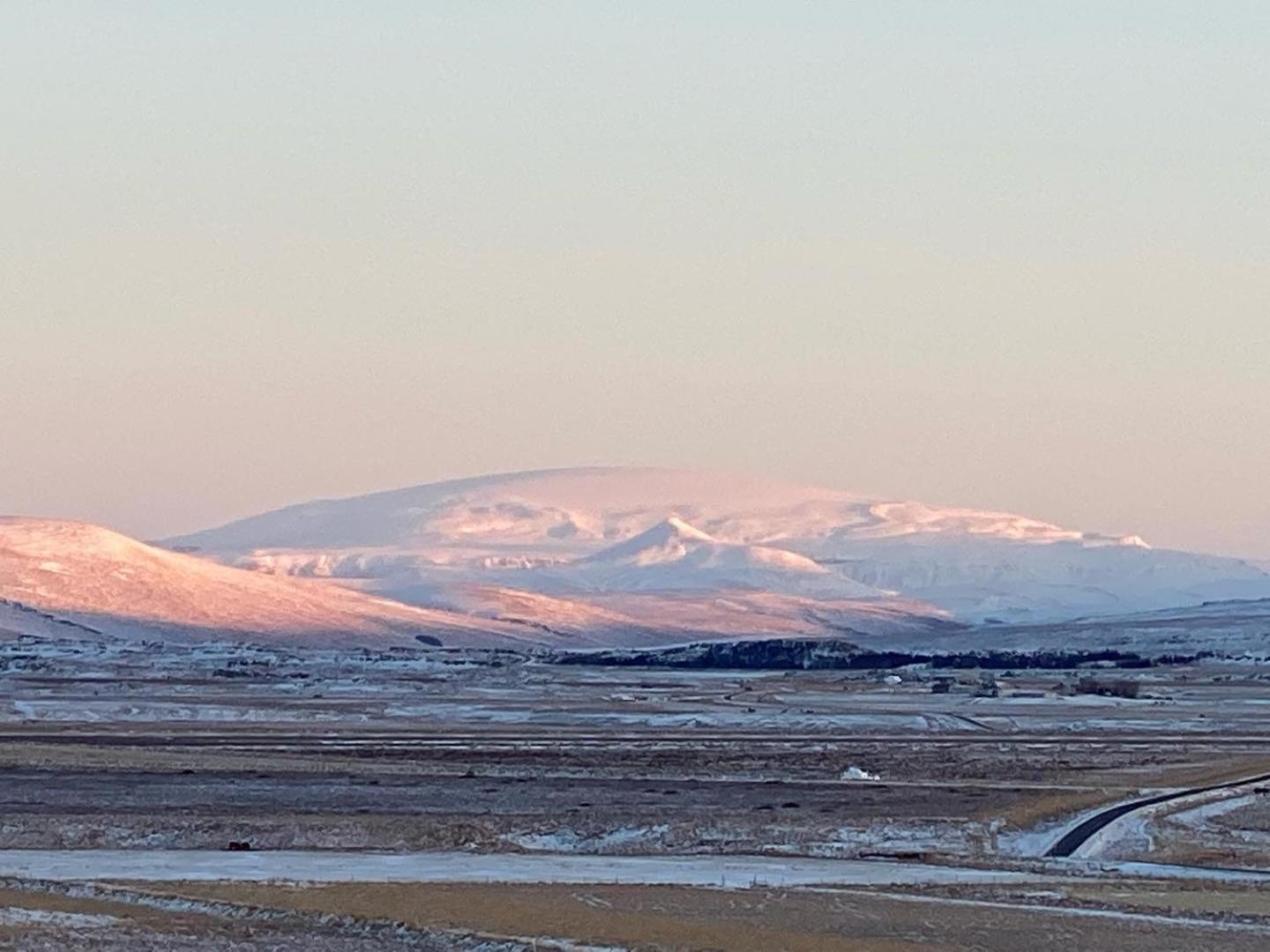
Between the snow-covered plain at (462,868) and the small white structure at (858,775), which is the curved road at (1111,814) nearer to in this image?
the snow-covered plain at (462,868)

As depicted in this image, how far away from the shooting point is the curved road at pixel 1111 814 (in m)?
43.5

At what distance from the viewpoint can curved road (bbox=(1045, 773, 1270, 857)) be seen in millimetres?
43500

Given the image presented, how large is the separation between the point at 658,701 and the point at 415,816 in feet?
217

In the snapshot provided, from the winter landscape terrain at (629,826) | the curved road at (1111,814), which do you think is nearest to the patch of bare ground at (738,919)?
the winter landscape terrain at (629,826)

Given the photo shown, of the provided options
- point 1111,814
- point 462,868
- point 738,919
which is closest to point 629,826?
point 462,868

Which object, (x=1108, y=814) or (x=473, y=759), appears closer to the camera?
(x=1108, y=814)

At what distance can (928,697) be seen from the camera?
4678 inches

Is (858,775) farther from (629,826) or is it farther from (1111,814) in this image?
(629,826)

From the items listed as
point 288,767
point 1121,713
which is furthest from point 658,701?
point 288,767

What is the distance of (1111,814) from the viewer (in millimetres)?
49625

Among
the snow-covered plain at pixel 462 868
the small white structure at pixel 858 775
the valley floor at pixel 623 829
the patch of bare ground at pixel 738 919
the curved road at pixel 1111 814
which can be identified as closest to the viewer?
the patch of bare ground at pixel 738 919

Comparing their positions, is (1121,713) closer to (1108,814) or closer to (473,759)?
(473,759)

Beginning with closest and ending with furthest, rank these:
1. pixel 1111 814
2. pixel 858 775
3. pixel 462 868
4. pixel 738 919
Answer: pixel 738 919, pixel 462 868, pixel 1111 814, pixel 858 775

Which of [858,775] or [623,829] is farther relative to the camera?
[858,775]
